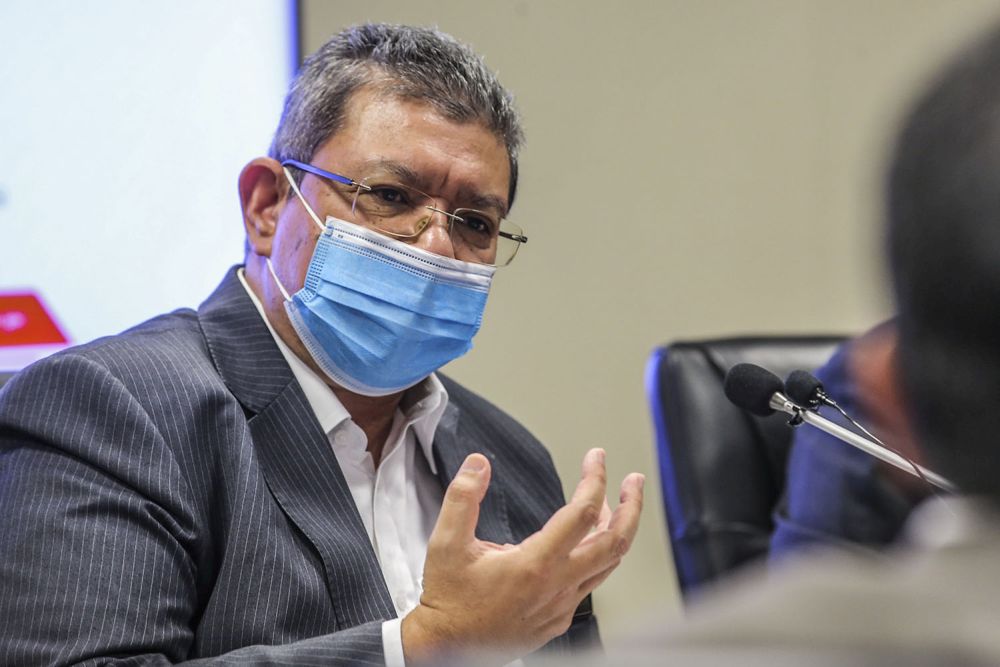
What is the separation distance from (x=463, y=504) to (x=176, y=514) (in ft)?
1.21

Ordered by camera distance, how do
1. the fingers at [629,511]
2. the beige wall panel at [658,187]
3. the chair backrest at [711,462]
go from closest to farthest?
the fingers at [629,511], the chair backrest at [711,462], the beige wall panel at [658,187]

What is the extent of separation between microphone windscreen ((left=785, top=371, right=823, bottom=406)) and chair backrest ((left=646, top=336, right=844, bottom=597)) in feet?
2.15

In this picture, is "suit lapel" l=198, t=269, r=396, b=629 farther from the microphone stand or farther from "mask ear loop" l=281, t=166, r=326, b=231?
the microphone stand

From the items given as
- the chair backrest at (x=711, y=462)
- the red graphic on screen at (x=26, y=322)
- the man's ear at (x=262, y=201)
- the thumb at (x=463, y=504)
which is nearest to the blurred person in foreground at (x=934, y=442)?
the thumb at (x=463, y=504)

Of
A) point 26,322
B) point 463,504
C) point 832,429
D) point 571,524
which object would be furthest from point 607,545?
point 26,322

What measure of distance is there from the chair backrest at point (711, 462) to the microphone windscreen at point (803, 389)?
0.66 meters

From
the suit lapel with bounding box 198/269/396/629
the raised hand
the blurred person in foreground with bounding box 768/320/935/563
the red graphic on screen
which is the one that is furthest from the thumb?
the red graphic on screen

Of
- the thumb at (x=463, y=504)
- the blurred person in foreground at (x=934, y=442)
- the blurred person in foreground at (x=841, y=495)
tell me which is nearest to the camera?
the blurred person in foreground at (x=934, y=442)

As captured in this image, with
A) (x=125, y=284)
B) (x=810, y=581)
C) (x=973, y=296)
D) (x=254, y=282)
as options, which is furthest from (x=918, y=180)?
(x=125, y=284)

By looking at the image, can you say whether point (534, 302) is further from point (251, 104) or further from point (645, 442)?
point (251, 104)

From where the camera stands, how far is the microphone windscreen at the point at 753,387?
55.9 inches

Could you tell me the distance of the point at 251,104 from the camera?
90.6 inches

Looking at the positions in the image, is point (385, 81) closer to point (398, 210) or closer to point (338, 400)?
point (398, 210)

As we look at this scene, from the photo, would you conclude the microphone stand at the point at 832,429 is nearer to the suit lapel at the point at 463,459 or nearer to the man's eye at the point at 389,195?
the suit lapel at the point at 463,459
